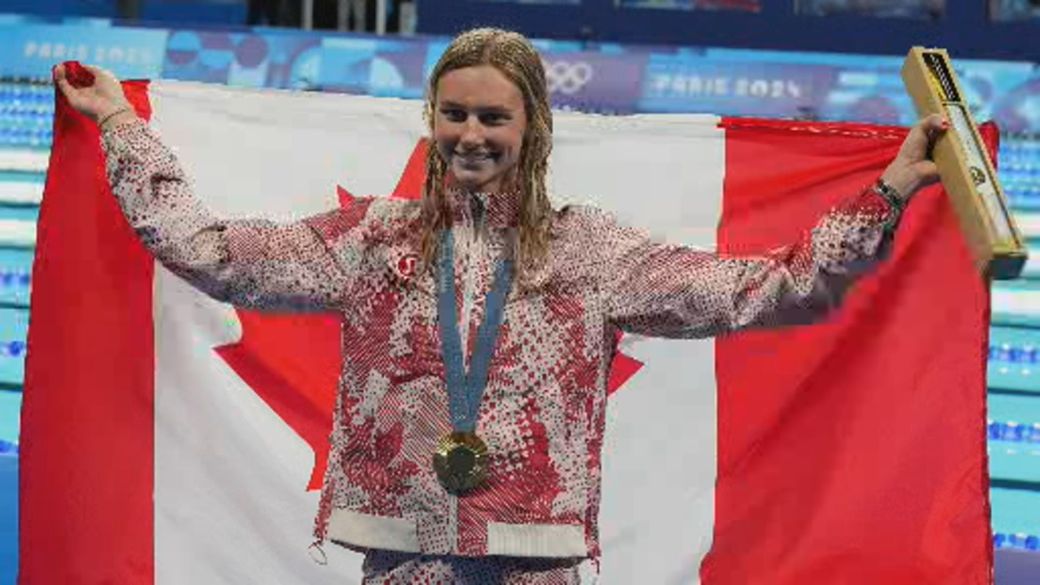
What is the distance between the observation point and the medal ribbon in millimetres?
2680

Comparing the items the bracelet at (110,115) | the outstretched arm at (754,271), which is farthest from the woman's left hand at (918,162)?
the bracelet at (110,115)

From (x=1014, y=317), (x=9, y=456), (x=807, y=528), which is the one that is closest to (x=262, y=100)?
(x=807, y=528)

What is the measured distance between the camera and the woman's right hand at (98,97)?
290 cm

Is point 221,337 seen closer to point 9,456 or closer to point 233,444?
point 233,444

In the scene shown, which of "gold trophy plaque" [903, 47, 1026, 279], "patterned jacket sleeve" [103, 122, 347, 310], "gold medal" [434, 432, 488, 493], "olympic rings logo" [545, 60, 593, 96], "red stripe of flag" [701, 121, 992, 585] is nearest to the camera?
"gold trophy plaque" [903, 47, 1026, 279]

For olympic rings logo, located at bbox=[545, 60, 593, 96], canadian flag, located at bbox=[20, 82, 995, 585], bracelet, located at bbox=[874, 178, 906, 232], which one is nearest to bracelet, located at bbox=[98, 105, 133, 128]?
bracelet, located at bbox=[874, 178, 906, 232]

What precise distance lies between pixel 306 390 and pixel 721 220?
83 centimetres

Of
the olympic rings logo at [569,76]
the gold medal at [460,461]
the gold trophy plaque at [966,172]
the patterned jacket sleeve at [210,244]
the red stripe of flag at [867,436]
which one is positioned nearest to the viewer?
the gold trophy plaque at [966,172]

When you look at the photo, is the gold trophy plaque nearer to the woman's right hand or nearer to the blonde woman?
the blonde woman

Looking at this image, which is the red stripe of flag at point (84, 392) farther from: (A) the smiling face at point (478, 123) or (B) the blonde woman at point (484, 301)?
(A) the smiling face at point (478, 123)

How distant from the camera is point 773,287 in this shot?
2.77 meters

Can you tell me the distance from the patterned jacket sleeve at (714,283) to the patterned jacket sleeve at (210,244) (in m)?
0.35

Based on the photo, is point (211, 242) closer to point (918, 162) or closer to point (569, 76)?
point (918, 162)

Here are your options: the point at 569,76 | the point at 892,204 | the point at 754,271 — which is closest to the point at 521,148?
the point at 754,271
